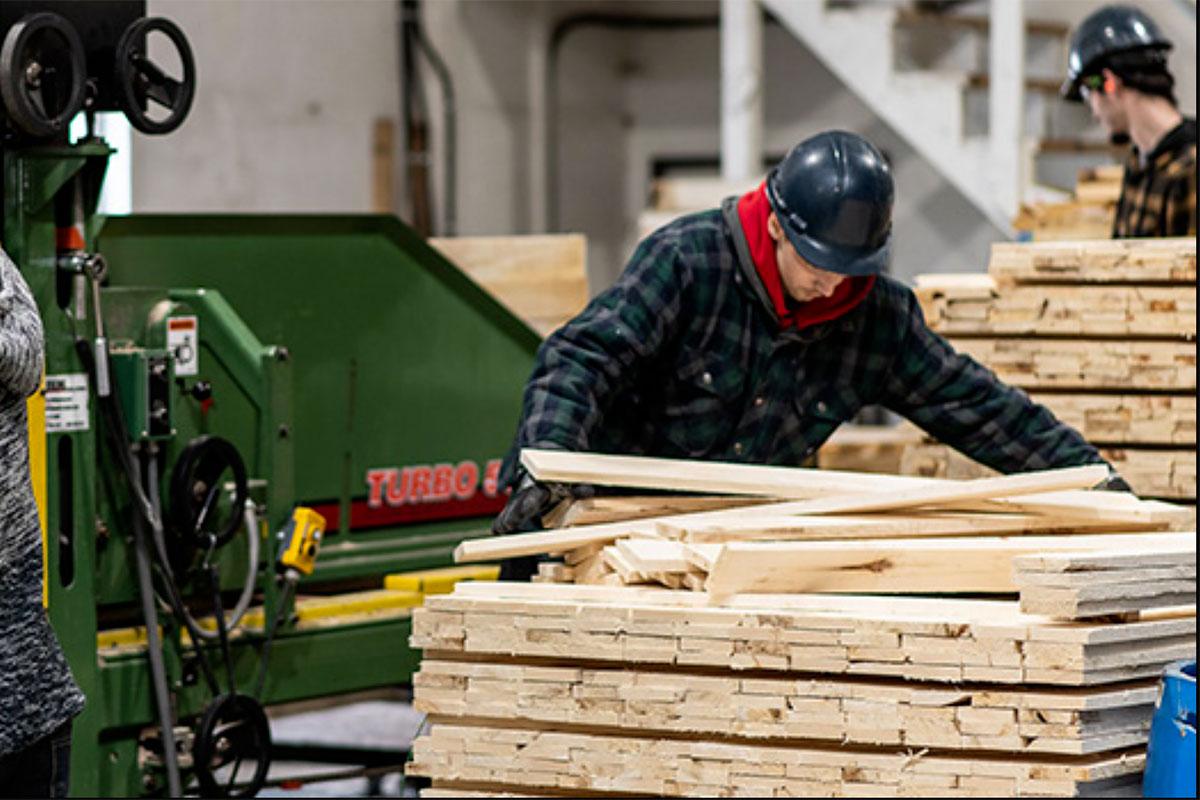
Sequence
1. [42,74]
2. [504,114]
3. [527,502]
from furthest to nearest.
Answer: [504,114] → [42,74] → [527,502]

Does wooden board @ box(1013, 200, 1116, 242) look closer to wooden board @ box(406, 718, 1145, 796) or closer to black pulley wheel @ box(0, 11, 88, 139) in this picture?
→ black pulley wheel @ box(0, 11, 88, 139)

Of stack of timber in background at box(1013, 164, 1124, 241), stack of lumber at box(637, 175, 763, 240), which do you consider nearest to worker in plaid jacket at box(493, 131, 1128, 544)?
stack of timber in background at box(1013, 164, 1124, 241)

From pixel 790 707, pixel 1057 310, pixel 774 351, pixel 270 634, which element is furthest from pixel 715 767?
pixel 1057 310

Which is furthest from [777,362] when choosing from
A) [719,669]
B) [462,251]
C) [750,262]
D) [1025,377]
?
[462,251]

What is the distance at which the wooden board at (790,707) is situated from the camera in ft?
10.1

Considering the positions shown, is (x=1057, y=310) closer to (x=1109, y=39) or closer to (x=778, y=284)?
(x=778, y=284)

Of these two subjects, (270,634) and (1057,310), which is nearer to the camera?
(270,634)

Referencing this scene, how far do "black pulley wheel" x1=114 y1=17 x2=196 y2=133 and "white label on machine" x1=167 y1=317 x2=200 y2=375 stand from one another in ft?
1.64

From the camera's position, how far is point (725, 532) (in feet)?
11.6

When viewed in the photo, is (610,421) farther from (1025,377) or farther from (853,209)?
(1025,377)

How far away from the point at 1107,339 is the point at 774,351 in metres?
1.19

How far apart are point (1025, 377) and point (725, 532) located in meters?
2.05

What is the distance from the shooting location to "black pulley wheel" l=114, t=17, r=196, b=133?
456 cm

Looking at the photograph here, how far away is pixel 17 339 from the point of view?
365 cm
